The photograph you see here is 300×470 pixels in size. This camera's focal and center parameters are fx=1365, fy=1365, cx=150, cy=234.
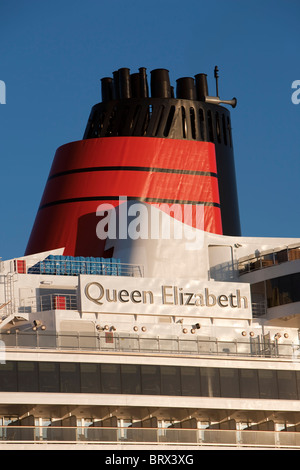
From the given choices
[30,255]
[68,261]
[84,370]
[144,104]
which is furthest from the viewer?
[144,104]

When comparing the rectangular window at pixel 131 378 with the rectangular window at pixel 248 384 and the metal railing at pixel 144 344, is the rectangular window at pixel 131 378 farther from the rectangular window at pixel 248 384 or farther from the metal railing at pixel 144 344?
the rectangular window at pixel 248 384

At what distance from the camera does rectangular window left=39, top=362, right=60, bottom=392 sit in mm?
46094

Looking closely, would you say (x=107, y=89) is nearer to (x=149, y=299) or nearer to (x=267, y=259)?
(x=267, y=259)

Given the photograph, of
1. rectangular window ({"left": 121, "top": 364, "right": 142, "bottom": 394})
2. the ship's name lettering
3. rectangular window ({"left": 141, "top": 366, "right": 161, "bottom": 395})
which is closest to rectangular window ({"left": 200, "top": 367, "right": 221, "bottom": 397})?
rectangular window ({"left": 141, "top": 366, "right": 161, "bottom": 395})

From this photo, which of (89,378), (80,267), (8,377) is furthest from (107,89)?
(8,377)

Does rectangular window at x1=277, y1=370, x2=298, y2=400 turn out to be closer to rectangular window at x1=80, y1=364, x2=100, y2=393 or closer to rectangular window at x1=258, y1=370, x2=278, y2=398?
rectangular window at x1=258, y1=370, x2=278, y2=398

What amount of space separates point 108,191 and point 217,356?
40.7 feet

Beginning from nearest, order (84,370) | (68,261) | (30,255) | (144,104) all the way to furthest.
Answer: (84,370), (68,261), (30,255), (144,104)

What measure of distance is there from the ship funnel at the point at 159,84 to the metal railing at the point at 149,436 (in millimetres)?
20005

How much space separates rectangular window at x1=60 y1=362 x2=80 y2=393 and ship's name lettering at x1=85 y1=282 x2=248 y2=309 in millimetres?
4316

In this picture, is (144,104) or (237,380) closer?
(237,380)

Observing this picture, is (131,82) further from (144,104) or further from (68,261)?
(68,261)
